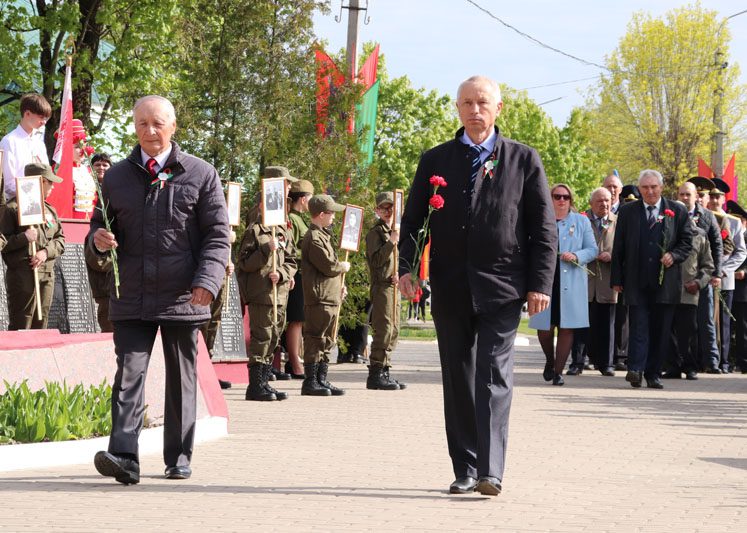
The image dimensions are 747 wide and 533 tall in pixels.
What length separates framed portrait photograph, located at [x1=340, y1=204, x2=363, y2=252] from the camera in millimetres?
15586

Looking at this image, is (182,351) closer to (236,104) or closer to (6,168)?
(6,168)

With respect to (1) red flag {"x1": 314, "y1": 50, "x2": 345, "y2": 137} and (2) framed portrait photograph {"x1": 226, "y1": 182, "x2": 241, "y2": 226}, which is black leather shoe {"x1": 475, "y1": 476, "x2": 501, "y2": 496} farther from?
(1) red flag {"x1": 314, "y1": 50, "x2": 345, "y2": 137}

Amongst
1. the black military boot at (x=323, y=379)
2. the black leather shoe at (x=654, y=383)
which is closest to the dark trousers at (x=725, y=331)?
the black leather shoe at (x=654, y=383)

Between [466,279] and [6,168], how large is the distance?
7.16 metres

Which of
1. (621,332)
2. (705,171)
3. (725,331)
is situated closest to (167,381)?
(621,332)

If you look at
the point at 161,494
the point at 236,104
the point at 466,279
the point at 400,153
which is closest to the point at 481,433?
the point at 466,279

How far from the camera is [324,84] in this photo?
59.0 ft

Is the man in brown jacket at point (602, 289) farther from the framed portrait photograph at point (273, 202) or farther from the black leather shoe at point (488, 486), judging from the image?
the black leather shoe at point (488, 486)

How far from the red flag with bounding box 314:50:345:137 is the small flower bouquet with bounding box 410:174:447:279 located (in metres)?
10.1

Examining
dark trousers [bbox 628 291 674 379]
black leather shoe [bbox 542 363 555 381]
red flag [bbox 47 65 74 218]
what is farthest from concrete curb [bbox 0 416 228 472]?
black leather shoe [bbox 542 363 555 381]

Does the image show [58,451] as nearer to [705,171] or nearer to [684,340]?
[684,340]

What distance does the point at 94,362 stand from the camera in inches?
394

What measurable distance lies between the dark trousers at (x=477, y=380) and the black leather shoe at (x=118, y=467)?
5.65 ft

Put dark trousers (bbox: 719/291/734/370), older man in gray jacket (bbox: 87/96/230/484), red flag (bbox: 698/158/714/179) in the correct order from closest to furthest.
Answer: older man in gray jacket (bbox: 87/96/230/484) → dark trousers (bbox: 719/291/734/370) → red flag (bbox: 698/158/714/179)
